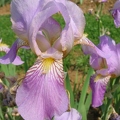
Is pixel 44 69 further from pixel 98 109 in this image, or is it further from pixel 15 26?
pixel 98 109

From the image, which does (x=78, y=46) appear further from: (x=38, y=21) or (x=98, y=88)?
(x=38, y=21)

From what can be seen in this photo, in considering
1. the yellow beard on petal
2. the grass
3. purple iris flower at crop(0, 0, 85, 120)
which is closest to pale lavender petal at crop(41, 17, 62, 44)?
purple iris flower at crop(0, 0, 85, 120)

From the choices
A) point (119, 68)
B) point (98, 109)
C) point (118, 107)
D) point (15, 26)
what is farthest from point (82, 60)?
point (15, 26)

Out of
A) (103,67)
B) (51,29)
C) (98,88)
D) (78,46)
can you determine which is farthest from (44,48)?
(78,46)

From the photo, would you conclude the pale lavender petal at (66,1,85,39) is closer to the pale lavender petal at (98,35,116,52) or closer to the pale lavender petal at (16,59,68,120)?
the pale lavender petal at (16,59,68,120)

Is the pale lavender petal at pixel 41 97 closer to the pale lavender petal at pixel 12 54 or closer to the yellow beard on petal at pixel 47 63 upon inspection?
the yellow beard on petal at pixel 47 63

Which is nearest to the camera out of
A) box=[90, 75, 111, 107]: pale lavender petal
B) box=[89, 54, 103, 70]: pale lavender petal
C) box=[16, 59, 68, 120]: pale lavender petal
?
box=[16, 59, 68, 120]: pale lavender petal

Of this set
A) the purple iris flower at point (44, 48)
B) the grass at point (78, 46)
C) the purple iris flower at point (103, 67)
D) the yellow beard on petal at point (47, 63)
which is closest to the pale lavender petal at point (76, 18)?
the purple iris flower at point (44, 48)
